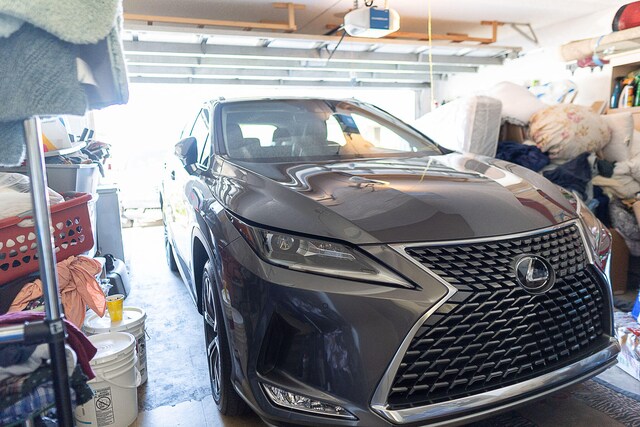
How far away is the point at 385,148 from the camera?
7.68 feet

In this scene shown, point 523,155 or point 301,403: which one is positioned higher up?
point 523,155

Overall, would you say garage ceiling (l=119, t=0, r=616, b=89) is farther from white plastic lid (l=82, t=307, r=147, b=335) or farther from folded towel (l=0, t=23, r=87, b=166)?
folded towel (l=0, t=23, r=87, b=166)

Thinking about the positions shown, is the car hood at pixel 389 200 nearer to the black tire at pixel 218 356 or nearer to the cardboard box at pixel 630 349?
the black tire at pixel 218 356

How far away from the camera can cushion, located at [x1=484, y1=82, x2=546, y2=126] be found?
3508mm

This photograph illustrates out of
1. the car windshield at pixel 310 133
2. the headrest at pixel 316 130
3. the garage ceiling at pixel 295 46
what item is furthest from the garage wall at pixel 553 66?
the headrest at pixel 316 130

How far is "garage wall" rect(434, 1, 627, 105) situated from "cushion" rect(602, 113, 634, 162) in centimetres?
209

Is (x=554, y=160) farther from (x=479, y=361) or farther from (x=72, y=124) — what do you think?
(x=72, y=124)

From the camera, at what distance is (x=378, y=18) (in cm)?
380

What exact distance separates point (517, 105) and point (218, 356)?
9.98 ft

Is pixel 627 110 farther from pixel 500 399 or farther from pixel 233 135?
pixel 500 399

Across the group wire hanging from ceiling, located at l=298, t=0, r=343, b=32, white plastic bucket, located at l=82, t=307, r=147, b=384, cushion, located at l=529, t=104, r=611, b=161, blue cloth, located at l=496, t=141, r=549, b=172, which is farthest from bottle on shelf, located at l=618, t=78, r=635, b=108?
white plastic bucket, located at l=82, t=307, r=147, b=384

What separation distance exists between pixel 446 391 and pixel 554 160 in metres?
2.61

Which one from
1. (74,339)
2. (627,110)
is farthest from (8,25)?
(627,110)

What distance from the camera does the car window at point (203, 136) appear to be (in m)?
2.18
